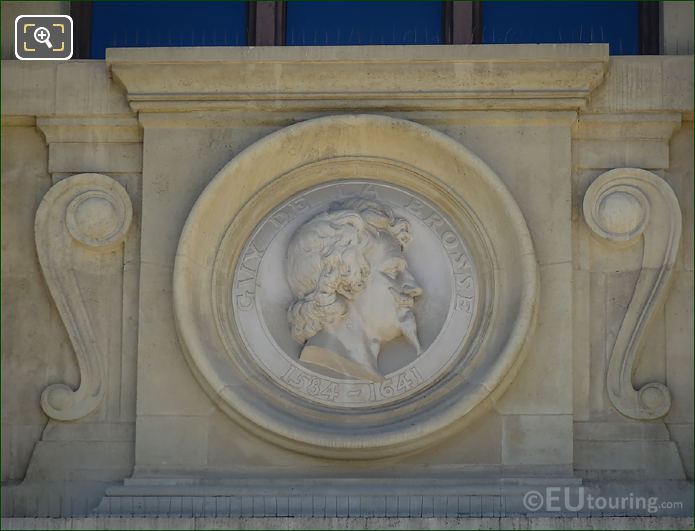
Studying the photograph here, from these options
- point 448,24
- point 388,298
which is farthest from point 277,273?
Result: point 448,24

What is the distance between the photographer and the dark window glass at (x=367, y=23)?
1414 centimetres

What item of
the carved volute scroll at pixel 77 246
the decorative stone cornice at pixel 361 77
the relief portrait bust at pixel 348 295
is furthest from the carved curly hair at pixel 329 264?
the carved volute scroll at pixel 77 246

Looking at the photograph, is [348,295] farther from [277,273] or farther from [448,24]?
[448,24]

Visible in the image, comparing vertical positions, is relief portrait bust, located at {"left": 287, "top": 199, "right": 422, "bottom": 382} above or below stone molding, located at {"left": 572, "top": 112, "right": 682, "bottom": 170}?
below

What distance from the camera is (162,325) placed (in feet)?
43.5

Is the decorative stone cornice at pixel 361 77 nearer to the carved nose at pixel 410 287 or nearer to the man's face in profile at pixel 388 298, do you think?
the man's face in profile at pixel 388 298

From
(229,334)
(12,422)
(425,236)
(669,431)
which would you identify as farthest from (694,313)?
(12,422)

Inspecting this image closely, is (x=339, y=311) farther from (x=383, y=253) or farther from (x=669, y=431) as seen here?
(x=669, y=431)

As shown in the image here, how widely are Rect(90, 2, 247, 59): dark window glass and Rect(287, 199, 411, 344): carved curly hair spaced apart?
1.70 m

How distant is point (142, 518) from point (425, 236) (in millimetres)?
2815

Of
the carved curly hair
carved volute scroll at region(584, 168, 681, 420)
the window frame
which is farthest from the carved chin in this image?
the window frame

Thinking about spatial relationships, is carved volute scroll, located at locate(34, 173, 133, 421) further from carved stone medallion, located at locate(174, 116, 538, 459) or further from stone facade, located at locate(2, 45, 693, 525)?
carved stone medallion, located at locate(174, 116, 538, 459)

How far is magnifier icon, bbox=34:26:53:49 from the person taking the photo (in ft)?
45.6

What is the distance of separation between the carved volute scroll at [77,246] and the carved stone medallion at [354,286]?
24.0 inches
